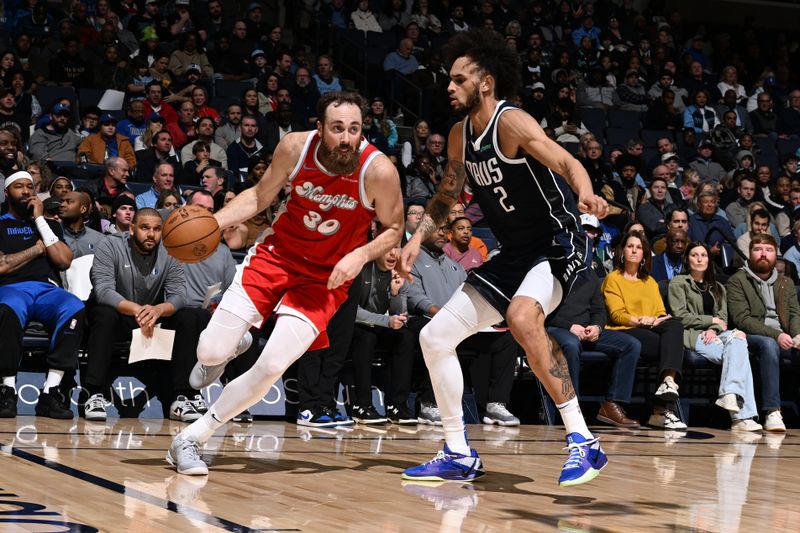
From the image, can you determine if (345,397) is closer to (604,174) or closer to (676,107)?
(604,174)

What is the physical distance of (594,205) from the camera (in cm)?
429

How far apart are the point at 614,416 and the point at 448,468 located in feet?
12.9

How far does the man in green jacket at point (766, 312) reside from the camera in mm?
9219

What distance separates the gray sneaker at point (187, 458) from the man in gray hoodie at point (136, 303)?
2547mm

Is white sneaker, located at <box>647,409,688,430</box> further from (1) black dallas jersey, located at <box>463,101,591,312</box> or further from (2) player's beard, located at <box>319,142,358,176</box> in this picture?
(2) player's beard, located at <box>319,142,358,176</box>

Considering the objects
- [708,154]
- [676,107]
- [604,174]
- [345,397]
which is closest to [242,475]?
[345,397]

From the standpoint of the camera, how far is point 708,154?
15305 millimetres

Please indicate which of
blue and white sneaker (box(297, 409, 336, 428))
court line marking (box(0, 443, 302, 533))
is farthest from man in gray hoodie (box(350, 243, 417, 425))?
court line marking (box(0, 443, 302, 533))

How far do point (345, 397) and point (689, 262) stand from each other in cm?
326

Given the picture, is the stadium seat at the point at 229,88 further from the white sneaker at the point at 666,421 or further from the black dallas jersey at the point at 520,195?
the black dallas jersey at the point at 520,195

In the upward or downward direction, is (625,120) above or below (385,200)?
above

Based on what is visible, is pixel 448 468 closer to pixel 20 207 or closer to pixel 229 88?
pixel 20 207

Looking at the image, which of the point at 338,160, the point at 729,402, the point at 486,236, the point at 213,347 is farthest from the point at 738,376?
the point at 213,347

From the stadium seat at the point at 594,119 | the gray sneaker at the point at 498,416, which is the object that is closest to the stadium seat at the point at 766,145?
the stadium seat at the point at 594,119
